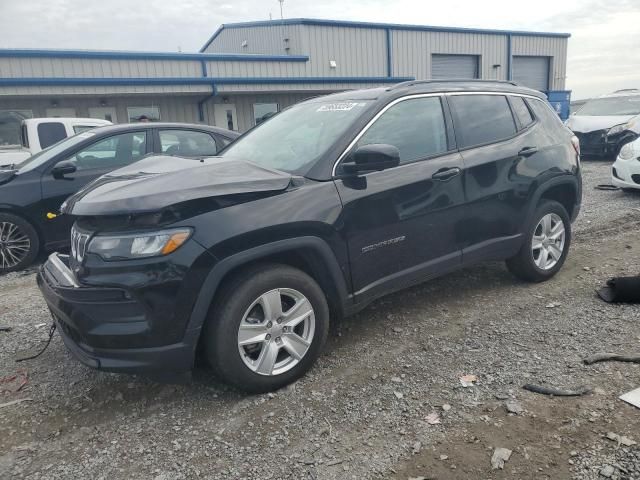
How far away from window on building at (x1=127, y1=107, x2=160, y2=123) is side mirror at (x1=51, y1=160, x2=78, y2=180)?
449 inches

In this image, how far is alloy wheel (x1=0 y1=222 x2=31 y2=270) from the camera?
5.98 m

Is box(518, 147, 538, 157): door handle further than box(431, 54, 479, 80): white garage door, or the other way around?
box(431, 54, 479, 80): white garage door

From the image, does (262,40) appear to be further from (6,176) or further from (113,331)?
(113,331)

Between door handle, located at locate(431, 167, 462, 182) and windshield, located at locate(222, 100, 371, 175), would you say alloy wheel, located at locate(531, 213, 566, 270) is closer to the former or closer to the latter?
door handle, located at locate(431, 167, 462, 182)

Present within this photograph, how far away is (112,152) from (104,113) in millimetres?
11398

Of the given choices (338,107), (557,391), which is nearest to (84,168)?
(338,107)

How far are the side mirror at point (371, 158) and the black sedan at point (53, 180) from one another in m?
2.80

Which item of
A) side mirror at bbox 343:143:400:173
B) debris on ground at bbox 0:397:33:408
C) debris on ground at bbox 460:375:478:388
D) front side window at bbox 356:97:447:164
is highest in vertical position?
front side window at bbox 356:97:447:164

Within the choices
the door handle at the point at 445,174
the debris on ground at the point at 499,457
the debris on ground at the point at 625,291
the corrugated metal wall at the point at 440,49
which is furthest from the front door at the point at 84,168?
the corrugated metal wall at the point at 440,49

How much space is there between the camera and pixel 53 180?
615cm

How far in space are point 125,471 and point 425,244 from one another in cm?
239

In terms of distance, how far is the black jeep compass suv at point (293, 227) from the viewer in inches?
108

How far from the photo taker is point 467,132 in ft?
13.6

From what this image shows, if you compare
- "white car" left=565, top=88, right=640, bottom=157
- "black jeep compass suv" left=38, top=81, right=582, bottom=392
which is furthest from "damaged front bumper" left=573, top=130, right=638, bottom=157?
"black jeep compass suv" left=38, top=81, right=582, bottom=392
